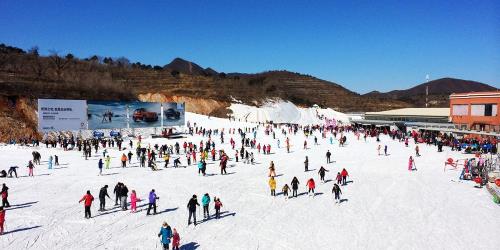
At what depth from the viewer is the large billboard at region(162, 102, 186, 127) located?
4594 cm

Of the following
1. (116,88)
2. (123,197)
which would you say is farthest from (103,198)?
(116,88)

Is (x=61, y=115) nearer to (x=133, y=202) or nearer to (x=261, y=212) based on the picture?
(x=133, y=202)

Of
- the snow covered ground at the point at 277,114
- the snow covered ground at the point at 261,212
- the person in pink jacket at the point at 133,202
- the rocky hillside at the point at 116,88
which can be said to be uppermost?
the rocky hillside at the point at 116,88

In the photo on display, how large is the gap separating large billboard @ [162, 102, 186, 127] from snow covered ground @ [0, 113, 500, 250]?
20464 mm

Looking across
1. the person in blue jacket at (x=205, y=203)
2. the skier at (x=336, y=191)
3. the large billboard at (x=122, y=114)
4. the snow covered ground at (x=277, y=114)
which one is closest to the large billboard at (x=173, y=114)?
the large billboard at (x=122, y=114)

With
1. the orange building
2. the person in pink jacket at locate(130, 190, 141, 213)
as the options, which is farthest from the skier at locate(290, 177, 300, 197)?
the orange building

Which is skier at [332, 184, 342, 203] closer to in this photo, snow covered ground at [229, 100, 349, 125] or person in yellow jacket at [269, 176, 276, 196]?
person in yellow jacket at [269, 176, 276, 196]

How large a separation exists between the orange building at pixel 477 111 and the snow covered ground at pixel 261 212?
66.0 ft

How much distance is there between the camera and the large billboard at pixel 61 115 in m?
35.2

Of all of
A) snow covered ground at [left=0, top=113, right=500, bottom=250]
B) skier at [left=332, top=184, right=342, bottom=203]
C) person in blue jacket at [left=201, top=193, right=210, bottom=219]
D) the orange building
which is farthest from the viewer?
the orange building

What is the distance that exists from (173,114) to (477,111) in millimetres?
35263

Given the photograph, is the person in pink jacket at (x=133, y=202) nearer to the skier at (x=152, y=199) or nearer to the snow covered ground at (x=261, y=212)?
the snow covered ground at (x=261, y=212)

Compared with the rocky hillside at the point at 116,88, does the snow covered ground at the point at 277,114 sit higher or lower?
→ lower

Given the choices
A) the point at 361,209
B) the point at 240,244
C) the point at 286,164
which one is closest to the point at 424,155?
the point at 286,164
